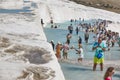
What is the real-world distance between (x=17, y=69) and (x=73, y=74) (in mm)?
4579

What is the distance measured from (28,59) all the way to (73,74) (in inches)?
120

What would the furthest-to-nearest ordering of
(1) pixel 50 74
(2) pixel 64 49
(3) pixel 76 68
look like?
(2) pixel 64 49 → (3) pixel 76 68 → (1) pixel 50 74

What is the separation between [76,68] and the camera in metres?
17.8

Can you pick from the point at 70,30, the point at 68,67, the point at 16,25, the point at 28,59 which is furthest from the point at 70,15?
the point at 28,59

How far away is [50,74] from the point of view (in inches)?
473

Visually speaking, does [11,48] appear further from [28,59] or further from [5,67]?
[5,67]

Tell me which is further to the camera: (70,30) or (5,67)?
(70,30)

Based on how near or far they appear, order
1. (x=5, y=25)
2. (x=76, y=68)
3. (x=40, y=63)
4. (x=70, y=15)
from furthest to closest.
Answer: (x=70, y=15) < (x=5, y=25) < (x=76, y=68) < (x=40, y=63)

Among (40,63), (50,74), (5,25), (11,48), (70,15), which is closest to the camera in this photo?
(50,74)

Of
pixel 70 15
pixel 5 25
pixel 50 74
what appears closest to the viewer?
pixel 50 74

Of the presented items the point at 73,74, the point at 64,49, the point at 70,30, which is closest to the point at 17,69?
the point at 73,74

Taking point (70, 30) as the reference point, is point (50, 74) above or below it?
above

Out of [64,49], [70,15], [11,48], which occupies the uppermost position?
[11,48]

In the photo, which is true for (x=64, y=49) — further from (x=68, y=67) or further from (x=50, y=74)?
(x=50, y=74)
